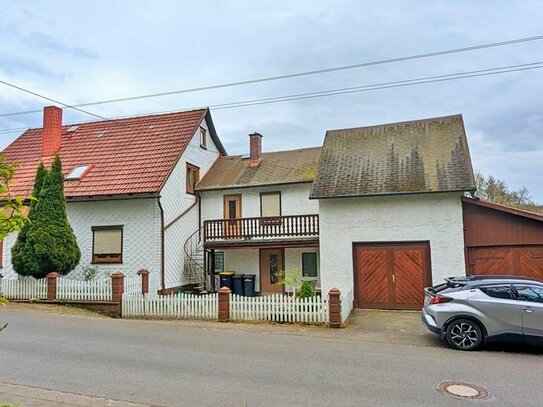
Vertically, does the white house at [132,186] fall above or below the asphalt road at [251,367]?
above

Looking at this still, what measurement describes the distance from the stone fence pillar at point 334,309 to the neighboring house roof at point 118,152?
887 centimetres

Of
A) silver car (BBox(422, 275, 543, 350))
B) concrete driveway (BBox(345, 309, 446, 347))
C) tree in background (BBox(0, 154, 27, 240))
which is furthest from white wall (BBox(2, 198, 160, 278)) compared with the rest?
tree in background (BBox(0, 154, 27, 240))

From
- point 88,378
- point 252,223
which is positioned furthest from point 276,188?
point 88,378

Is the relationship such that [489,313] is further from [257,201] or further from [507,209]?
[257,201]

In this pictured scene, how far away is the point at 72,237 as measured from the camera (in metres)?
16.4

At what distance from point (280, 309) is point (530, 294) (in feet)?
21.3

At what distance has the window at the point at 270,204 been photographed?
20.4 m

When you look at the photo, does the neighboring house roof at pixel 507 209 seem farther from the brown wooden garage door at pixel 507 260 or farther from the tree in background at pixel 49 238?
the tree in background at pixel 49 238

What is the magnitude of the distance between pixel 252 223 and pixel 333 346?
9.83m

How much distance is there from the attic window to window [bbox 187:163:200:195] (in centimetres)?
470

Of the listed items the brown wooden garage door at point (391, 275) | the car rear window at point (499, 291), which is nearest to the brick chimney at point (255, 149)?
the brown wooden garage door at point (391, 275)

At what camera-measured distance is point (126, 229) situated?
1866 cm

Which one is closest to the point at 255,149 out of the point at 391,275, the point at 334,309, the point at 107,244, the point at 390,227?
the point at 107,244

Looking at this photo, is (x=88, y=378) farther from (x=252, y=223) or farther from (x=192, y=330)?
(x=252, y=223)
